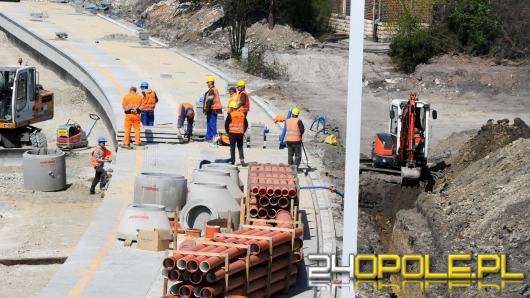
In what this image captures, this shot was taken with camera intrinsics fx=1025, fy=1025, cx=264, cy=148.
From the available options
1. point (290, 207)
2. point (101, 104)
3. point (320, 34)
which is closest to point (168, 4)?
point (320, 34)

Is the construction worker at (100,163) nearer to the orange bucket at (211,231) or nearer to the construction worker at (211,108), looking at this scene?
the construction worker at (211,108)

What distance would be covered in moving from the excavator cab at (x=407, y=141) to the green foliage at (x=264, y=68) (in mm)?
18460

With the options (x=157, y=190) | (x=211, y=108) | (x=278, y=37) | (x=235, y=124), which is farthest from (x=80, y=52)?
(x=157, y=190)

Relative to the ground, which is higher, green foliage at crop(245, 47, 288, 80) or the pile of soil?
green foliage at crop(245, 47, 288, 80)

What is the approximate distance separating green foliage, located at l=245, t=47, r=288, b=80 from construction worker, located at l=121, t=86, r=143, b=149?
17957 mm

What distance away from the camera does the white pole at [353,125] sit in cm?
1126

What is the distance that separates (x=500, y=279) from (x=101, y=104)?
879 inches

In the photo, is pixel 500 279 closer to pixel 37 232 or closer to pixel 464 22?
pixel 37 232

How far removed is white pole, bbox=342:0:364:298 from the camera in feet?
36.9

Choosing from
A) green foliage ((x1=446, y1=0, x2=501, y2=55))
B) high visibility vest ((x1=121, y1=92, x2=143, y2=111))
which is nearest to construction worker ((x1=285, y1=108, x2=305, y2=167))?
high visibility vest ((x1=121, y1=92, x2=143, y2=111))

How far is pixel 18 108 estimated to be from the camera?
1150 inches

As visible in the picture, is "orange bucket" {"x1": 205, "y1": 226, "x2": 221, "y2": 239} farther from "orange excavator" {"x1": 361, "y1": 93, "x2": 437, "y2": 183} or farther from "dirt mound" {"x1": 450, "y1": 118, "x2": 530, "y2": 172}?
"dirt mound" {"x1": 450, "y1": 118, "x2": 530, "y2": 172}

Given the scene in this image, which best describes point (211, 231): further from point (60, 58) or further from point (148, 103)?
point (60, 58)

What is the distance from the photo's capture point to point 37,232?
2144 centimetres
